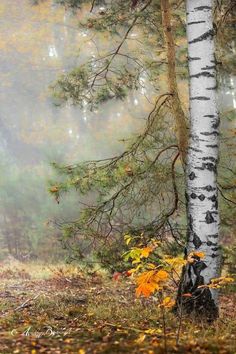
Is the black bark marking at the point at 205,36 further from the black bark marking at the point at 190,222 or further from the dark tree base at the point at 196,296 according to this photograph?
the dark tree base at the point at 196,296

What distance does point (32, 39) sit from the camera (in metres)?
30.4

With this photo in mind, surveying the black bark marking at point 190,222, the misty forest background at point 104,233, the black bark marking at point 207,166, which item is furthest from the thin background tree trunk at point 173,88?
the black bark marking at point 190,222

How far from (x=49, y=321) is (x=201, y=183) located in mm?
2362

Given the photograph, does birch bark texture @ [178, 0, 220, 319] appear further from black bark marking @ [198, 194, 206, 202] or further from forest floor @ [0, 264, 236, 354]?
forest floor @ [0, 264, 236, 354]

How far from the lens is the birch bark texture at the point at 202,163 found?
17.0 ft

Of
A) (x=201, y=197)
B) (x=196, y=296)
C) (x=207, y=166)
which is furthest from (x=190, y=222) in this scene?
(x=196, y=296)

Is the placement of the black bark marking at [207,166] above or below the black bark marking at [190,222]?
above

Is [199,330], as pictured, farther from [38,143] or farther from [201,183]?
[38,143]

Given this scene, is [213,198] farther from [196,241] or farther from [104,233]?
[104,233]

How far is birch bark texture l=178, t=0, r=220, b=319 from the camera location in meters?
5.18

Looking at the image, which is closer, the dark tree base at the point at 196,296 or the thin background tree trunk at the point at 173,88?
the dark tree base at the point at 196,296

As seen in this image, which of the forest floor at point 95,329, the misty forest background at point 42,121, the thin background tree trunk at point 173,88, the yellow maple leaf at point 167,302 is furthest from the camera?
the misty forest background at point 42,121

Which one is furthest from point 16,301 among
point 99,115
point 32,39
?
point 32,39

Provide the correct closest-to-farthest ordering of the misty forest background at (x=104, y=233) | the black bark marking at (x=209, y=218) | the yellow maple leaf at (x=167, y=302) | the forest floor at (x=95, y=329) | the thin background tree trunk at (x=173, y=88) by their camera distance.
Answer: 1. the forest floor at (x=95, y=329)
2. the misty forest background at (x=104, y=233)
3. the yellow maple leaf at (x=167, y=302)
4. the black bark marking at (x=209, y=218)
5. the thin background tree trunk at (x=173, y=88)
